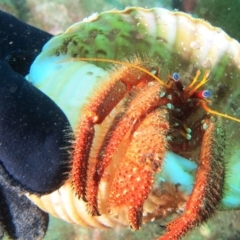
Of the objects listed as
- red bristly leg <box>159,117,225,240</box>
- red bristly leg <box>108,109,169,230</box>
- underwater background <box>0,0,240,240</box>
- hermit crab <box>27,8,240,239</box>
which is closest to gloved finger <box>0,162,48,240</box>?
hermit crab <box>27,8,240,239</box>

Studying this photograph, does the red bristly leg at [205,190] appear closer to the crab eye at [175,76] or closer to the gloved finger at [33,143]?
the crab eye at [175,76]

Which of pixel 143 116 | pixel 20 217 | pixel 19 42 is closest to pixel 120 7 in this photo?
pixel 19 42

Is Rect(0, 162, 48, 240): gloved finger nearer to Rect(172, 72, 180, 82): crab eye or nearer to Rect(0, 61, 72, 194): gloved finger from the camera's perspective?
Rect(0, 61, 72, 194): gloved finger

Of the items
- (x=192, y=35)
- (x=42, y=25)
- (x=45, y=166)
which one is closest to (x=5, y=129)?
(x=45, y=166)

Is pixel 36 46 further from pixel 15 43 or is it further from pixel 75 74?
pixel 75 74

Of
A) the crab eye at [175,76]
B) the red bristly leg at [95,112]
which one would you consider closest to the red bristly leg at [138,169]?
the red bristly leg at [95,112]

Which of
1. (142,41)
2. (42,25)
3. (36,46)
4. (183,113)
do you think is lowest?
(42,25)

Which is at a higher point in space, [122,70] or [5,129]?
[122,70]

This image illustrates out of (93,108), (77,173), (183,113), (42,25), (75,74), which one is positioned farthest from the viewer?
(42,25)
